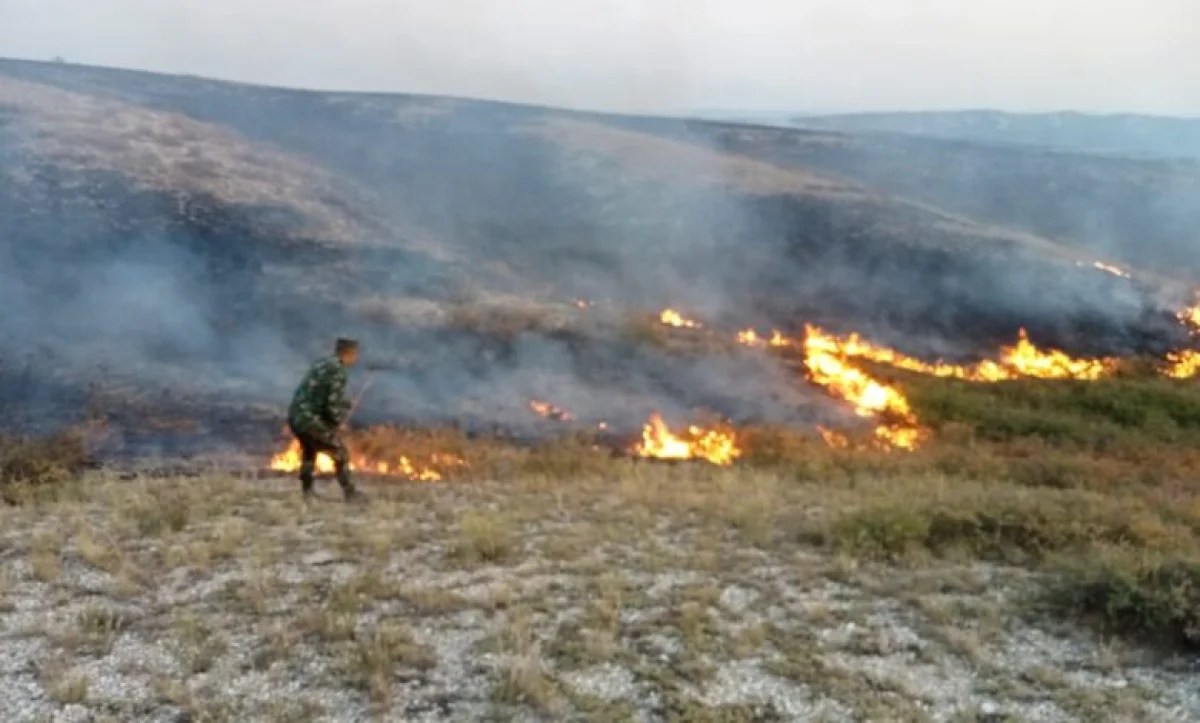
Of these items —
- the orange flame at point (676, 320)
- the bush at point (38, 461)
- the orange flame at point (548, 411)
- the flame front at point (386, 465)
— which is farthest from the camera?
the orange flame at point (676, 320)

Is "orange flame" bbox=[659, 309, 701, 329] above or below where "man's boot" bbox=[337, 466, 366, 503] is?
above

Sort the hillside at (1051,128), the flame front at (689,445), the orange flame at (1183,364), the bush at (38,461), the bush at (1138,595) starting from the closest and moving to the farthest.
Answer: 1. the bush at (1138,595)
2. the bush at (38,461)
3. the flame front at (689,445)
4. the orange flame at (1183,364)
5. the hillside at (1051,128)

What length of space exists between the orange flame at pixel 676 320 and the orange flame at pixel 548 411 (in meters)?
6.20

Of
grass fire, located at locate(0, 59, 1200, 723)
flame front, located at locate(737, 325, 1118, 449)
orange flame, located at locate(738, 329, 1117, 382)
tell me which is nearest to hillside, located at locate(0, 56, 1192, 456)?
grass fire, located at locate(0, 59, 1200, 723)

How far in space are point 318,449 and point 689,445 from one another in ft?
23.8

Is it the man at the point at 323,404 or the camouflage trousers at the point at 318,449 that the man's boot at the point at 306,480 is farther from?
the man at the point at 323,404

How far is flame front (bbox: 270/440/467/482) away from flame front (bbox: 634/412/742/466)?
10.3ft

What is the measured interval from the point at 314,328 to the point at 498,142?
22431 mm

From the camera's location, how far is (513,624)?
849 centimetres

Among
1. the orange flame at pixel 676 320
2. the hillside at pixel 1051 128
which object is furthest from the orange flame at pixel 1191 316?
the hillside at pixel 1051 128

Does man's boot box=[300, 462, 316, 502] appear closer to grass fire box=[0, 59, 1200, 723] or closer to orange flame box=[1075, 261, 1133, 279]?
grass fire box=[0, 59, 1200, 723]

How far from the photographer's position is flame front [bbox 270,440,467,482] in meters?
15.1

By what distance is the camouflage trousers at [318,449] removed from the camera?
12000mm

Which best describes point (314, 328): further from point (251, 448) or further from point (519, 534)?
point (519, 534)
